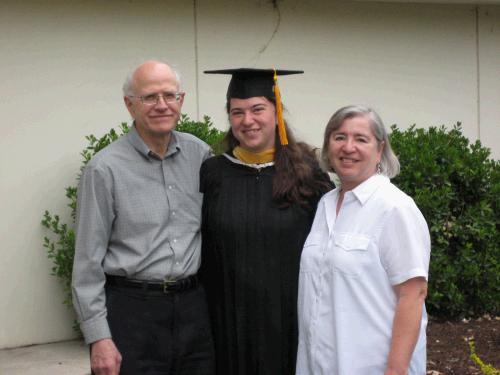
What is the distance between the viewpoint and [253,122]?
430cm

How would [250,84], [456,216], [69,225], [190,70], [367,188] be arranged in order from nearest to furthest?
[367,188] < [250,84] < [69,225] < [456,216] < [190,70]

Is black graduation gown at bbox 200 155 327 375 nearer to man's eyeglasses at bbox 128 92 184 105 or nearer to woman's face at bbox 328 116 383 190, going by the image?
man's eyeglasses at bbox 128 92 184 105

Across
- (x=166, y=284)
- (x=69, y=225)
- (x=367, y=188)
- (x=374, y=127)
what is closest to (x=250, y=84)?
(x=374, y=127)

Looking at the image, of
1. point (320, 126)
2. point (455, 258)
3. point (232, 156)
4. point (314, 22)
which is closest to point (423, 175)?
point (455, 258)

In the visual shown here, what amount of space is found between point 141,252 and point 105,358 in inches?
20.2

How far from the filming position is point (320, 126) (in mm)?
8242

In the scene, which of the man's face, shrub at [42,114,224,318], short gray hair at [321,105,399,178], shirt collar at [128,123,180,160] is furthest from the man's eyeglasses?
shrub at [42,114,224,318]

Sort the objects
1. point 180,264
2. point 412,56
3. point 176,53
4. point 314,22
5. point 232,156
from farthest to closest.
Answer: point 412,56, point 314,22, point 176,53, point 232,156, point 180,264

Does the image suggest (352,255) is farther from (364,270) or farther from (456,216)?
(456,216)

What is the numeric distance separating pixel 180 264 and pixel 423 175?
133 inches

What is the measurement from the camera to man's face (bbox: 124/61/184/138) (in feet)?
13.7

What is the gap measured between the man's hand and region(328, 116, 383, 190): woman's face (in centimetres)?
134

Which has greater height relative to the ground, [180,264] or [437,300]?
[180,264]

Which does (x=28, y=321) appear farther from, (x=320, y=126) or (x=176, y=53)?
(x=320, y=126)
